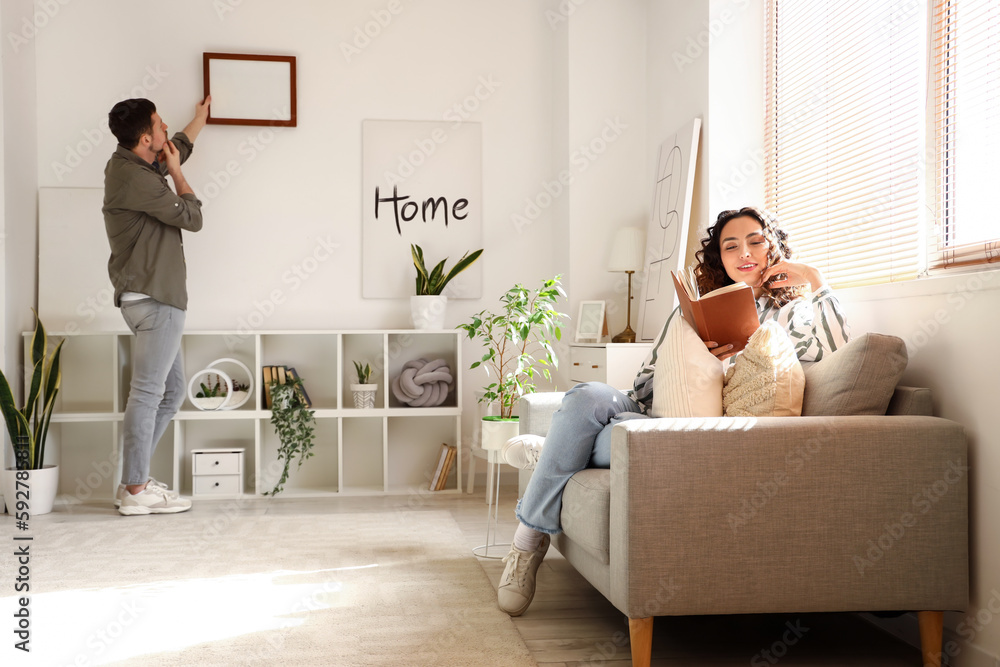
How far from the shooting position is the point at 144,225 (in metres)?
3.54

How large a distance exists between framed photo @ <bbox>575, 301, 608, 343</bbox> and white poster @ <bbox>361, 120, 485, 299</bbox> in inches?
24.6

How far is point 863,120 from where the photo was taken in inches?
101

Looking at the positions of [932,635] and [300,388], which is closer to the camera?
[932,635]

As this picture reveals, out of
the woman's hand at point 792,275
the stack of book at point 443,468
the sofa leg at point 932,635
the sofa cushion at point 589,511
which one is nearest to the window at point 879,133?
the woman's hand at point 792,275

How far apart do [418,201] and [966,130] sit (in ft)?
9.00

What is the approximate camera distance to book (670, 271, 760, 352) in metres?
2.09

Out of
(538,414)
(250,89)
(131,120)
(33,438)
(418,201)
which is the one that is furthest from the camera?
(418,201)

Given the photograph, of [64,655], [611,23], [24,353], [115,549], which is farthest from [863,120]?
[24,353]

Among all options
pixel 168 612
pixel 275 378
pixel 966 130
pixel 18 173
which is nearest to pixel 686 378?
pixel 966 130

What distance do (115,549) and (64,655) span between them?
3.56 ft

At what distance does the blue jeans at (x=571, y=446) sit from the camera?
6.81 feet

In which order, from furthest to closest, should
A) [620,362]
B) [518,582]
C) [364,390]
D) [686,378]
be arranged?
[364,390]
[620,362]
[518,582]
[686,378]

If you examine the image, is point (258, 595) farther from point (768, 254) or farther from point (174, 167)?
point (174, 167)

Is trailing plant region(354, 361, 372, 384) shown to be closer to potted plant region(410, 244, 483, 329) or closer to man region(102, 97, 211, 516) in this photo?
potted plant region(410, 244, 483, 329)
